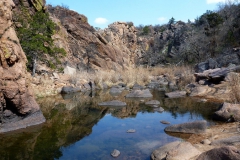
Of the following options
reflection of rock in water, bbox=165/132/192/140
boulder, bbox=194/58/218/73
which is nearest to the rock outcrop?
reflection of rock in water, bbox=165/132/192/140

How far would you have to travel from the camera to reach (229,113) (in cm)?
576

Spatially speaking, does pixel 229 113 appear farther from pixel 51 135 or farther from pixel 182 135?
pixel 51 135

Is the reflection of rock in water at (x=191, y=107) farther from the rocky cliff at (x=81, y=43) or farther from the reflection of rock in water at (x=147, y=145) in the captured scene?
the rocky cliff at (x=81, y=43)

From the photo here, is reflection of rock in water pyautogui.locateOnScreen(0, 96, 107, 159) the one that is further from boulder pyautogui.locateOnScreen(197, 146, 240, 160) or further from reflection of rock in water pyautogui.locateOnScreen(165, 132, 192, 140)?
boulder pyautogui.locateOnScreen(197, 146, 240, 160)

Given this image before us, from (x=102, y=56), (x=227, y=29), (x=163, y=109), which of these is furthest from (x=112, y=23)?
(x=163, y=109)

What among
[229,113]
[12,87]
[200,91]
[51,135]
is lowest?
[51,135]

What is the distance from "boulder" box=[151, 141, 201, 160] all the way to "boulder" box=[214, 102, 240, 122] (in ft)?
8.44

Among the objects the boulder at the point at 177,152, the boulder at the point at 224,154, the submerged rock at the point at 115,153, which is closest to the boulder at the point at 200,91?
the boulder at the point at 177,152

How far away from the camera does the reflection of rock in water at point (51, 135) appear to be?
13.7 ft

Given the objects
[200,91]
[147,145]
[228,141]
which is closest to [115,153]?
[147,145]

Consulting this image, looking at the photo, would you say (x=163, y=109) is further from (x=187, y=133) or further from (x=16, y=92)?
(x=16, y=92)

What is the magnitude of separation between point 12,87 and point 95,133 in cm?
245

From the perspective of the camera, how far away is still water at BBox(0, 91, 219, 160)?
4.17 m

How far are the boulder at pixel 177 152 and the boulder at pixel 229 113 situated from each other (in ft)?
8.44
